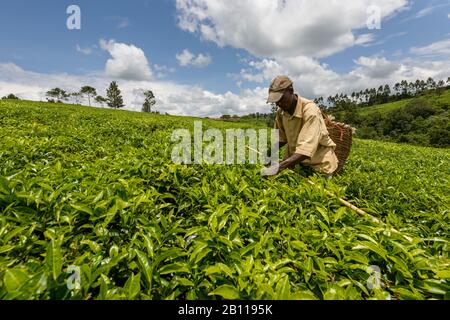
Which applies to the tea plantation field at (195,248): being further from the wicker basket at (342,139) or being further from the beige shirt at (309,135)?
the wicker basket at (342,139)

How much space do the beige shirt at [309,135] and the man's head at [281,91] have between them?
203 millimetres

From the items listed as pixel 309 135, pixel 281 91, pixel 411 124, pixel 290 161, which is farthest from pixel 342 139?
pixel 411 124

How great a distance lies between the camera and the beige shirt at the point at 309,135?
10.6ft

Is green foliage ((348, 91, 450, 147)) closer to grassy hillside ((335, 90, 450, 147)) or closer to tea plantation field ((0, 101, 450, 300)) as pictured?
grassy hillside ((335, 90, 450, 147))

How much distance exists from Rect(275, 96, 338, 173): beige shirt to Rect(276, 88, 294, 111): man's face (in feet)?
0.41

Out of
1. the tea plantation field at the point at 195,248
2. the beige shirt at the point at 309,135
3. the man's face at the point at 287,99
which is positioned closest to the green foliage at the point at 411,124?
the beige shirt at the point at 309,135

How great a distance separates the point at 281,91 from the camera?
11.0ft

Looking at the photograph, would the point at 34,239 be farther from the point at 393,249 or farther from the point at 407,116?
the point at 407,116

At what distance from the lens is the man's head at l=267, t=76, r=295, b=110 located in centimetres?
336

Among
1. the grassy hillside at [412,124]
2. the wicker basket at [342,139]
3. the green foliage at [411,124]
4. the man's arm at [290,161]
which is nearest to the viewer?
the man's arm at [290,161]

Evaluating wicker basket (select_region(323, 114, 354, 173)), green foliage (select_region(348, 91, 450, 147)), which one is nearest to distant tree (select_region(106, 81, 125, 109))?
green foliage (select_region(348, 91, 450, 147))

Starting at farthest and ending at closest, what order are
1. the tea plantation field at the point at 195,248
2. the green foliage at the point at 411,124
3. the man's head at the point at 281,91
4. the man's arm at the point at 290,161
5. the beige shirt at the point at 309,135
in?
the green foliage at the point at 411,124 < the man's head at the point at 281,91 < the beige shirt at the point at 309,135 < the man's arm at the point at 290,161 < the tea plantation field at the point at 195,248

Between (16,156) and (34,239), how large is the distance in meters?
1.92
